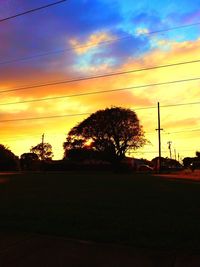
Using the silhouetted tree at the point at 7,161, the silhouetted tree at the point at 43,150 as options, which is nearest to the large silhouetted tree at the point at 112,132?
the silhouetted tree at the point at 7,161

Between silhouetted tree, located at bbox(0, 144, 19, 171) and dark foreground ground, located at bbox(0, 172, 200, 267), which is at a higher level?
silhouetted tree, located at bbox(0, 144, 19, 171)

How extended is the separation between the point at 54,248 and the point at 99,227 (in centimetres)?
236

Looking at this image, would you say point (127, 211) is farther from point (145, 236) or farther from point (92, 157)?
point (92, 157)

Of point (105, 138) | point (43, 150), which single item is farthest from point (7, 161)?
point (43, 150)

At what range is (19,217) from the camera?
A: 13.7 m

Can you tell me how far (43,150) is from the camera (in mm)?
171000

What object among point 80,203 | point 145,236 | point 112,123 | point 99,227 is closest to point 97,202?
point 80,203

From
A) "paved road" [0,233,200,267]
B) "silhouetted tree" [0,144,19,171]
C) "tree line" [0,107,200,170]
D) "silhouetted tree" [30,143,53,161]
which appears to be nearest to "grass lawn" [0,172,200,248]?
"paved road" [0,233,200,267]

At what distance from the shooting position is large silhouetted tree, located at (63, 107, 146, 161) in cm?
9694

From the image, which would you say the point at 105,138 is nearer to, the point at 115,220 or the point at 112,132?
the point at 112,132

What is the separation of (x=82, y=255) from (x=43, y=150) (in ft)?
536

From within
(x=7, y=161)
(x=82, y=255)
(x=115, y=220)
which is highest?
(x=7, y=161)

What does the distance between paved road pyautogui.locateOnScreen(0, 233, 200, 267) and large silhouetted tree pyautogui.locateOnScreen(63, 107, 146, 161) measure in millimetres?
85113

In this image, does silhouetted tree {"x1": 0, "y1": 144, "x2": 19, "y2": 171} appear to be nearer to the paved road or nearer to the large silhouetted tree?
the large silhouetted tree
